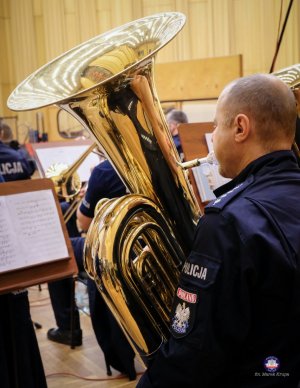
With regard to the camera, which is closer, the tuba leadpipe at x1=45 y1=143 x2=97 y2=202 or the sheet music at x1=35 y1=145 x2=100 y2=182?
the tuba leadpipe at x1=45 y1=143 x2=97 y2=202

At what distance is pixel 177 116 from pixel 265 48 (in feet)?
14.4

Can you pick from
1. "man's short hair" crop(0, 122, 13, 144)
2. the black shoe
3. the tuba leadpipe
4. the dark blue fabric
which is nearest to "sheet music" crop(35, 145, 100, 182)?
the tuba leadpipe

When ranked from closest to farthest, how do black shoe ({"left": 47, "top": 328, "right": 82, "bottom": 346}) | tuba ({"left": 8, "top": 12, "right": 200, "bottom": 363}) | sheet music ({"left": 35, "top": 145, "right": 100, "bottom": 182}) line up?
1. tuba ({"left": 8, "top": 12, "right": 200, "bottom": 363})
2. black shoe ({"left": 47, "top": 328, "right": 82, "bottom": 346})
3. sheet music ({"left": 35, "top": 145, "right": 100, "bottom": 182})

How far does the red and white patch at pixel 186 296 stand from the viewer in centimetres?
99

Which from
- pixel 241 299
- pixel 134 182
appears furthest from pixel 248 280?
pixel 134 182

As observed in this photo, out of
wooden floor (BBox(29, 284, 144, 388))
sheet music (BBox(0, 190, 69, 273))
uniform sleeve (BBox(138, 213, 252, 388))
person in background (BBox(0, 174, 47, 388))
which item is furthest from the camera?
wooden floor (BBox(29, 284, 144, 388))

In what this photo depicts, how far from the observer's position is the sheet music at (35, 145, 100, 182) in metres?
3.53

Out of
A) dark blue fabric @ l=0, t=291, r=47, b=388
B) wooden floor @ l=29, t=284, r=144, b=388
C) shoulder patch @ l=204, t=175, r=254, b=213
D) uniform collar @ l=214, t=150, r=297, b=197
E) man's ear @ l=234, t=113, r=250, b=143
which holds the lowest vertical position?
wooden floor @ l=29, t=284, r=144, b=388

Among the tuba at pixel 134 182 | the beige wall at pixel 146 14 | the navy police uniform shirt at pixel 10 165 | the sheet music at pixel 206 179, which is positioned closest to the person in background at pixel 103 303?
the sheet music at pixel 206 179

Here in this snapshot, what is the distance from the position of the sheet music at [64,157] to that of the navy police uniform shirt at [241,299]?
2.60 m

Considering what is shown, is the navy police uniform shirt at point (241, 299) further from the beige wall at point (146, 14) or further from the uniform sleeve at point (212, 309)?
the beige wall at point (146, 14)

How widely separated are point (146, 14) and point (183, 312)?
7.77 meters

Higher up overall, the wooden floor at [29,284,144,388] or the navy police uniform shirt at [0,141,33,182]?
the navy police uniform shirt at [0,141,33,182]

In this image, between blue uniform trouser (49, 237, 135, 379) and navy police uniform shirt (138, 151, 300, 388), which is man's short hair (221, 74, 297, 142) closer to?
navy police uniform shirt (138, 151, 300, 388)
